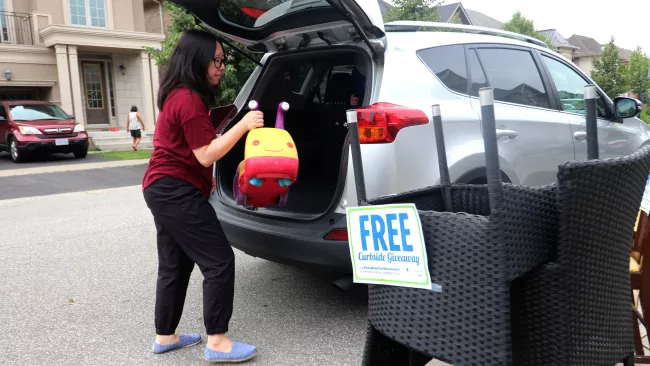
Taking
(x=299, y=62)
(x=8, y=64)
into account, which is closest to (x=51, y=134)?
(x=8, y=64)

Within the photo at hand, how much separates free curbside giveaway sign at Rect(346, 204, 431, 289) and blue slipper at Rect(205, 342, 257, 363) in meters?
1.38

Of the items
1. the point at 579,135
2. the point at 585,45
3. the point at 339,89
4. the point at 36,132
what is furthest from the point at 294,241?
the point at 585,45

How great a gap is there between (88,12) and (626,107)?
Answer: 2056 centimetres

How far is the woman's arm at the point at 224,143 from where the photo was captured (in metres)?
2.65

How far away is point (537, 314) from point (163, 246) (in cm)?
207

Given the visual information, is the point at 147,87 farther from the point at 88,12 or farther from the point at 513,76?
the point at 513,76

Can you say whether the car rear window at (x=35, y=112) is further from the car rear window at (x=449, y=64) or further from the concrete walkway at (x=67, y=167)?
the car rear window at (x=449, y=64)

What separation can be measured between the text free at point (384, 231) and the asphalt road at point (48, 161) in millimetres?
13961

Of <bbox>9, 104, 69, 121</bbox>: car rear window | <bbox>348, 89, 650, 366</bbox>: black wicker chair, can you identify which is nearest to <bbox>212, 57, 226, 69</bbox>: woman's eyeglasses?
<bbox>348, 89, 650, 366</bbox>: black wicker chair

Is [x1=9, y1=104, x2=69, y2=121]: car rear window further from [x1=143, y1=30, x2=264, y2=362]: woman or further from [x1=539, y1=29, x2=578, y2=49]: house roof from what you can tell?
[x1=539, y1=29, x2=578, y2=49]: house roof

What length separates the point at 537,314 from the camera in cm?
166

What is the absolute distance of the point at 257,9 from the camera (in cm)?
336

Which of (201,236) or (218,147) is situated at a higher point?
(218,147)

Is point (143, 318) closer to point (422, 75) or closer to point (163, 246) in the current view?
point (163, 246)
